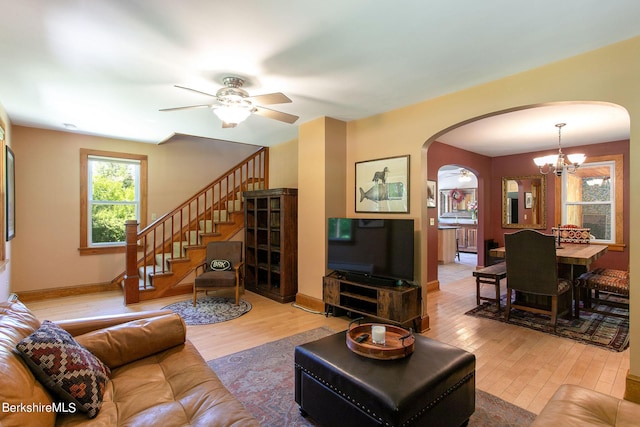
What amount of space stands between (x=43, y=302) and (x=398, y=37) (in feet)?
18.8

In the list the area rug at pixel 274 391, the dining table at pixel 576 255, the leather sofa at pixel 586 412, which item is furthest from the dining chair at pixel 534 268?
the leather sofa at pixel 586 412

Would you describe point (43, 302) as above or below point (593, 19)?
below

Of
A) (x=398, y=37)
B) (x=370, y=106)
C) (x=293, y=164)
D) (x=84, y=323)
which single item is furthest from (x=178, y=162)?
(x=398, y=37)

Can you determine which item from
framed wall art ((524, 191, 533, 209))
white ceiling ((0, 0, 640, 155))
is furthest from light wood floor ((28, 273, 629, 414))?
framed wall art ((524, 191, 533, 209))

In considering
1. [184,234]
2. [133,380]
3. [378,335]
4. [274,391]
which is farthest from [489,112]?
[184,234]

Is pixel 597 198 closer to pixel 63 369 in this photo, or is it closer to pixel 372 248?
pixel 372 248

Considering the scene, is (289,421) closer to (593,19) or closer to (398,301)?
(398,301)

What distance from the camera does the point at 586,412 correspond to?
141 cm

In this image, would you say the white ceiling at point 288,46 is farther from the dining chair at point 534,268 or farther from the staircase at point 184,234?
the staircase at point 184,234

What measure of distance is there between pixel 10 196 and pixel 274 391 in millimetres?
4321

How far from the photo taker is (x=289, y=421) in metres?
1.96

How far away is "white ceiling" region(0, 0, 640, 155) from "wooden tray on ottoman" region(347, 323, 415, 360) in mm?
2036

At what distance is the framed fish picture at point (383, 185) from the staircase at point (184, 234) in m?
2.58

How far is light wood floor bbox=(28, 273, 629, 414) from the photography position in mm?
2428
